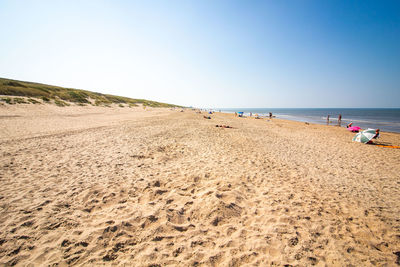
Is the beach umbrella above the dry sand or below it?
above

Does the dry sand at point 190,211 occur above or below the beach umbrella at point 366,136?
below

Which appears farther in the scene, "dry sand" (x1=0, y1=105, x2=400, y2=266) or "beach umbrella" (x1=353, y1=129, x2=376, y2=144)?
"beach umbrella" (x1=353, y1=129, x2=376, y2=144)

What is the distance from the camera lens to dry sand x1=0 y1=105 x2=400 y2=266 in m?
2.86

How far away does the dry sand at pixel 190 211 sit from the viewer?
9.39 ft

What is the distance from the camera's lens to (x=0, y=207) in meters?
3.76

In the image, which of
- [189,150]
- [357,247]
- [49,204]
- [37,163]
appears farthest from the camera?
[189,150]

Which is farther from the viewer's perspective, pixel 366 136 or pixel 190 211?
pixel 366 136

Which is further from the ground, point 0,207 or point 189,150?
point 189,150

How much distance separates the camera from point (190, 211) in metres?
4.00

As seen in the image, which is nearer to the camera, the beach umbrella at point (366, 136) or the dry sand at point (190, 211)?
the dry sand at point (190, 211)

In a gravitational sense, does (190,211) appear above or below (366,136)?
below

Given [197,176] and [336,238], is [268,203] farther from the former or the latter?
[197,176]

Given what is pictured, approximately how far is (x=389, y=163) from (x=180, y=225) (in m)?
12.2

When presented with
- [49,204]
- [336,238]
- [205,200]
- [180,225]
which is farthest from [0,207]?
[336,238]
